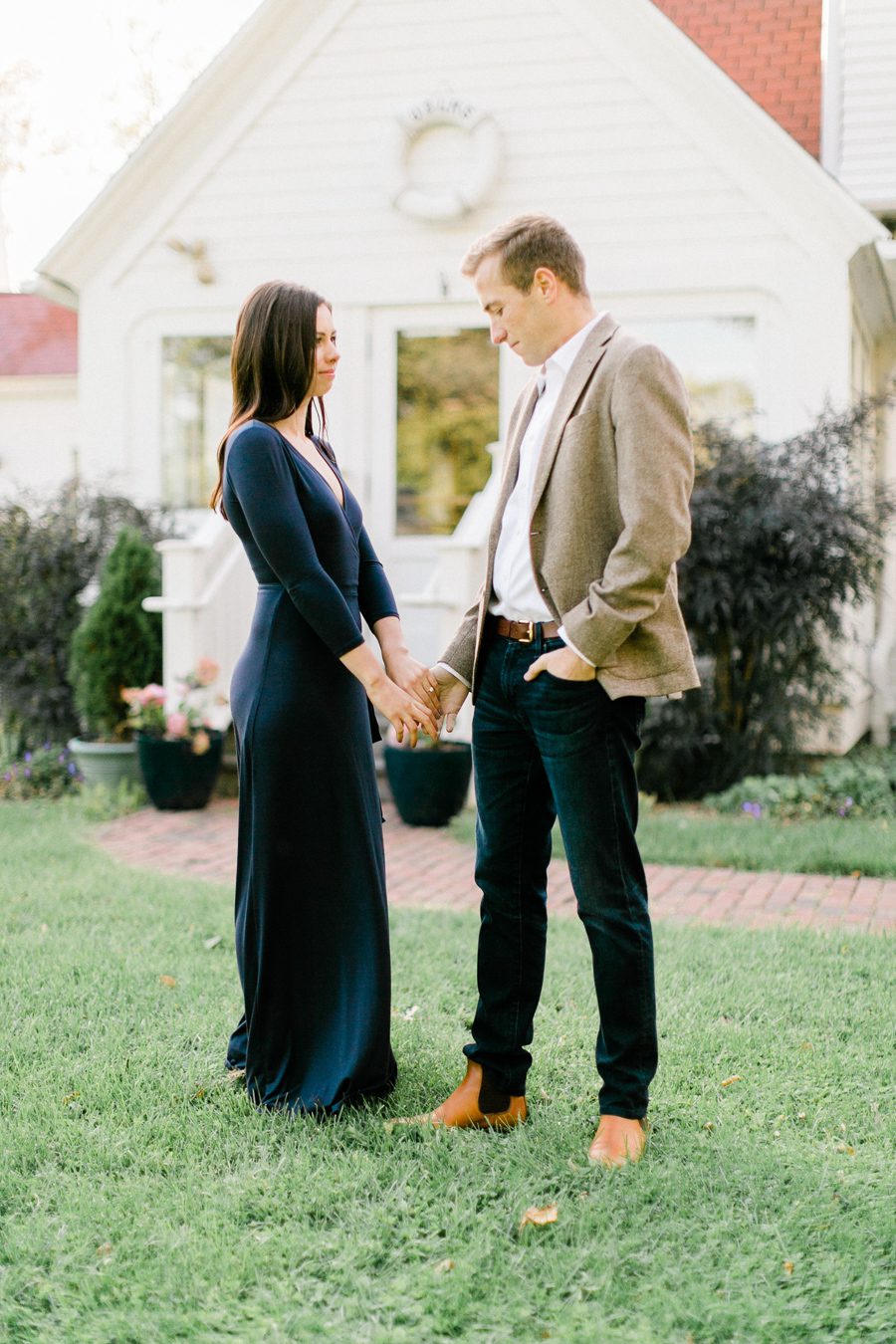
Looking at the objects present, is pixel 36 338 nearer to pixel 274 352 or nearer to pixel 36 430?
pixel 36 430

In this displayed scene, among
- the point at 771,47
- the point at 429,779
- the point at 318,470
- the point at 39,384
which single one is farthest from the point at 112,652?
the point at 39,384

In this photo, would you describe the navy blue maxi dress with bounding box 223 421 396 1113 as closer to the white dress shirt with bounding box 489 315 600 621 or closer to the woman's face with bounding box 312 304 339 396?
the woman's face with bounding box 312 304 339 396

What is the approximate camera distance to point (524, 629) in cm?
288

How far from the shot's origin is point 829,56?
930 cm

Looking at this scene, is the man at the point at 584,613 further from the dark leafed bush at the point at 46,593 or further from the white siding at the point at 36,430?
the white siding at the point at 36,430

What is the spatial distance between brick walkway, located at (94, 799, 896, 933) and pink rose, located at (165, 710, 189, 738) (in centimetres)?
49

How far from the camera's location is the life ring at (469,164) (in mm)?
8367

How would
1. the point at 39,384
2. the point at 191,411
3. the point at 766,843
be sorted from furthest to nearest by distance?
the point at 39,384
the point at 191,411
the point at 766,843

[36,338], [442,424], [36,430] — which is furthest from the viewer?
[36,338]

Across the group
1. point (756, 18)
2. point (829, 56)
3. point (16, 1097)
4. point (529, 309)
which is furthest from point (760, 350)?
point (16, 1097)

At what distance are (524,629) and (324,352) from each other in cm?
86

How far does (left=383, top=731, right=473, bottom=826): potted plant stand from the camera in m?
6.94

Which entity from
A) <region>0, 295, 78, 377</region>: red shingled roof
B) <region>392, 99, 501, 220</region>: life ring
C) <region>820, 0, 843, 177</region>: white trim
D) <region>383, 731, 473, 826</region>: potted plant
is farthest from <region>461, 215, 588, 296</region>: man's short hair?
<region>0, 295, 78, 377</region>: red shingled roof

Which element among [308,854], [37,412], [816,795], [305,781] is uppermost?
[37,412]
